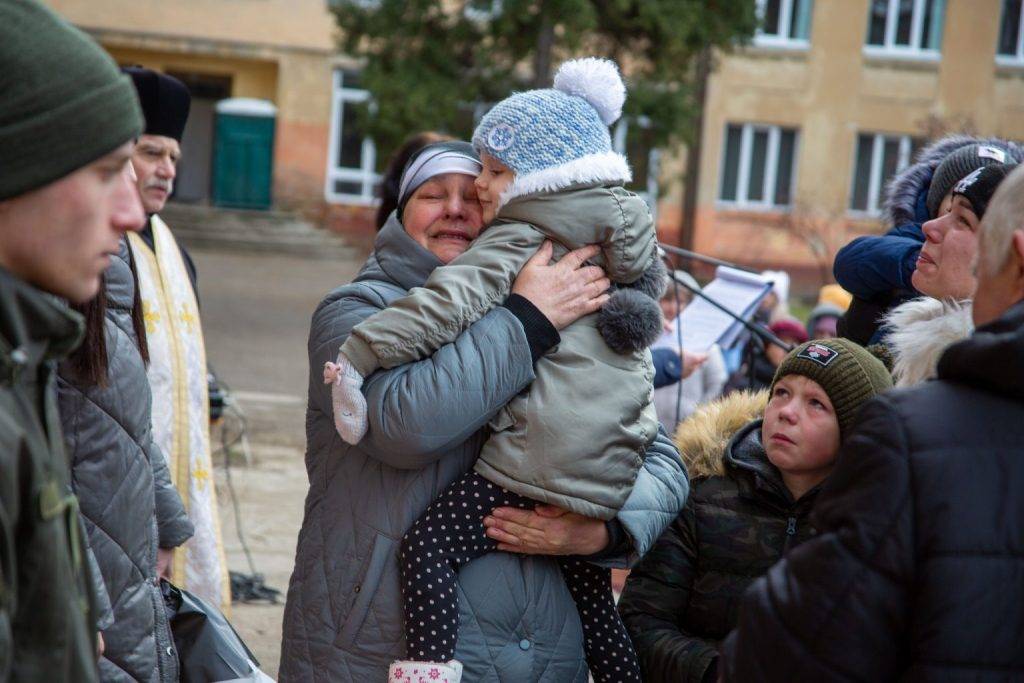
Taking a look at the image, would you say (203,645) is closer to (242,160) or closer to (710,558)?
(710,558)

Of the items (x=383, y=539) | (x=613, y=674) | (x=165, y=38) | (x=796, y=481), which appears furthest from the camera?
(x=165, y=38)

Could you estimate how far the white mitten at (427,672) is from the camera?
8.65ft

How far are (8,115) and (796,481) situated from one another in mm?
2030

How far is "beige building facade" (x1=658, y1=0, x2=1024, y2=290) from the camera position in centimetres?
2536

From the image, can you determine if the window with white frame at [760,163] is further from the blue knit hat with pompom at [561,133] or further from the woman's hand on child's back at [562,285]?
the woman's hand on child's back at [562,285]

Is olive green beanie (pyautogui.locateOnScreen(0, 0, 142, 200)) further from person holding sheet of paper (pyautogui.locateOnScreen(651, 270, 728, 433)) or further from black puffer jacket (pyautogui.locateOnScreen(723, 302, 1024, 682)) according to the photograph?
person holding sheet of paper (pyautogui.locateOnScreen(651, 270, 728, 433))

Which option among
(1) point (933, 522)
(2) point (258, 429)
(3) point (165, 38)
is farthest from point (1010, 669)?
(3) point (165, 38)

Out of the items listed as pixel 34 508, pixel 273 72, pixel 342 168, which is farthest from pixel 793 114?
pixel 34 508

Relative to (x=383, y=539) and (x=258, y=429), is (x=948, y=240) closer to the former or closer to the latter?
(x=383, y=539)

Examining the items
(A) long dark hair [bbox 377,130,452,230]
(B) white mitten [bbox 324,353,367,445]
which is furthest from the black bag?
→ (A) long dark hair [bbox 377,130,452,230]

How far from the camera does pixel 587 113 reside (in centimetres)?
293

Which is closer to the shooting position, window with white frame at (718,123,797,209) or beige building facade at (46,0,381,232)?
beige building facade at (46,0,381,232)

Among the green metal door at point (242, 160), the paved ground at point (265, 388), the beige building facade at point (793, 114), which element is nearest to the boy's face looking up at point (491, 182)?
the paved ground at point (265, 388)

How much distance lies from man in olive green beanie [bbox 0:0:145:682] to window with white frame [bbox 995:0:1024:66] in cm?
2639
